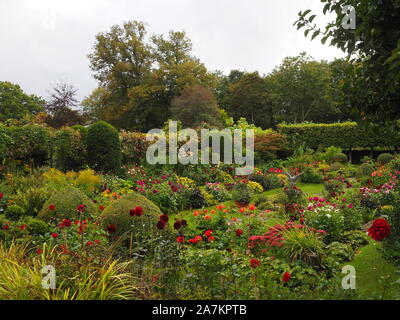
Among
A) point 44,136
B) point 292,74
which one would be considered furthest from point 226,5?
→ point 292,74

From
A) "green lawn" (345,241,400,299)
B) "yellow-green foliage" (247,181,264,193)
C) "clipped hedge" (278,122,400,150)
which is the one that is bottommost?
"green lawn" (345,241,400,299)

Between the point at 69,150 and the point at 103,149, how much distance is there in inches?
41.9

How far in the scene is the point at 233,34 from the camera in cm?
876

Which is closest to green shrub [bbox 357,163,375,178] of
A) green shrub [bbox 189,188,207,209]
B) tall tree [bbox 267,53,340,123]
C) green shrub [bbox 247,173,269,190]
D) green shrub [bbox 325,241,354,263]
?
green shrub [bbox 247,173,269,190]

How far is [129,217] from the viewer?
4.84m

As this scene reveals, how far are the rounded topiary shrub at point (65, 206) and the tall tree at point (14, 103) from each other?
36.4 meters

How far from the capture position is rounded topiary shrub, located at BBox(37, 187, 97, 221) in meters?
5.53

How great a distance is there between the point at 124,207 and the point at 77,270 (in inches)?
76.7

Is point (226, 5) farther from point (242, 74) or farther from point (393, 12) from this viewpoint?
point (242, 74)

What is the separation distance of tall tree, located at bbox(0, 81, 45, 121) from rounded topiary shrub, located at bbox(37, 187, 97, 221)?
1434 inches

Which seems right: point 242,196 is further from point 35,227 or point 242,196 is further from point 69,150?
point 69,150

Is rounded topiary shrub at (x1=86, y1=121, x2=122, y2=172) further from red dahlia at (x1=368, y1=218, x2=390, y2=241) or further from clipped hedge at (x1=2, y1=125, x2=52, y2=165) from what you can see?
red dahlia at (x1=368, y1=218, x2=390, y2=241)

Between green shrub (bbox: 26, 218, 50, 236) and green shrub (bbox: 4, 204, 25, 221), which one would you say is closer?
green shrub (bbox: 26, 218, 50, 236)

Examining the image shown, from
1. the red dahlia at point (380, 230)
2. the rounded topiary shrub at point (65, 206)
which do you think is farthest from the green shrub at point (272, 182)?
the red dahlia at point (380, 230)
